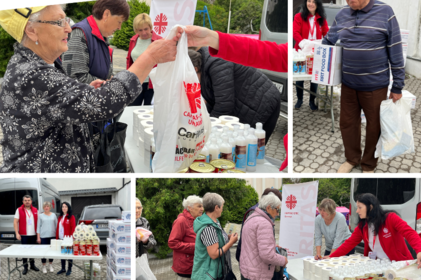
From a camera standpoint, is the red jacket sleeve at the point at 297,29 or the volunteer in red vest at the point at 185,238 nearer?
the volunteer in red vest at the point at 185,238

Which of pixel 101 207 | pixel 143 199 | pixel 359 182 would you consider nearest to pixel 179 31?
pixel 143 199

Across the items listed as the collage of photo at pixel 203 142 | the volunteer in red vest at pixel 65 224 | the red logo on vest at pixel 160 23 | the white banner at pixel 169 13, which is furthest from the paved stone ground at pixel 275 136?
the red logo on vest at pixel 160 23

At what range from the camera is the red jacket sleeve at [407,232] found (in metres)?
2.59

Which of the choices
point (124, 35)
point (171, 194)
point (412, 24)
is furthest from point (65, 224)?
point (412, 24)

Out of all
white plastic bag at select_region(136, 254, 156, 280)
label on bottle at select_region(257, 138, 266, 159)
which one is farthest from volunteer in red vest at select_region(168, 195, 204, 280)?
label on bottle at select_region(257, 138, 266, 159)

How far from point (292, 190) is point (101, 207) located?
319 centimetres

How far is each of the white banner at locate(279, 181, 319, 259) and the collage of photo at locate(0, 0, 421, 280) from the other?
13 millimetres

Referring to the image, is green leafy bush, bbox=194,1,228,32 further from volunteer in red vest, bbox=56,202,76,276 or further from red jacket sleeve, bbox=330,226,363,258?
red jacket sleeve, bbox=330,226,363,258

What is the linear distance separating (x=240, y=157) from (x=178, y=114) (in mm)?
582

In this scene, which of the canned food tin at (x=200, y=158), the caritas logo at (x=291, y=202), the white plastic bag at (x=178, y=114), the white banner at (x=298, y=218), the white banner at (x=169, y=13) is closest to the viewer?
the white plastic bag at (x=178, y=114)

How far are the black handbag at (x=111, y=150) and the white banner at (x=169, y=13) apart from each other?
6.19 feet

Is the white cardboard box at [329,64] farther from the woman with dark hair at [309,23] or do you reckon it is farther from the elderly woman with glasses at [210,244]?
the elderly woman with glasses at [210,244]

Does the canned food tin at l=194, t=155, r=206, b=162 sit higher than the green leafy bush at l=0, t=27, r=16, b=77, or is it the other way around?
the green leafy bush at l=0, t=27, r=16, b=77

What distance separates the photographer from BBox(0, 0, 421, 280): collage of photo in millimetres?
1716
